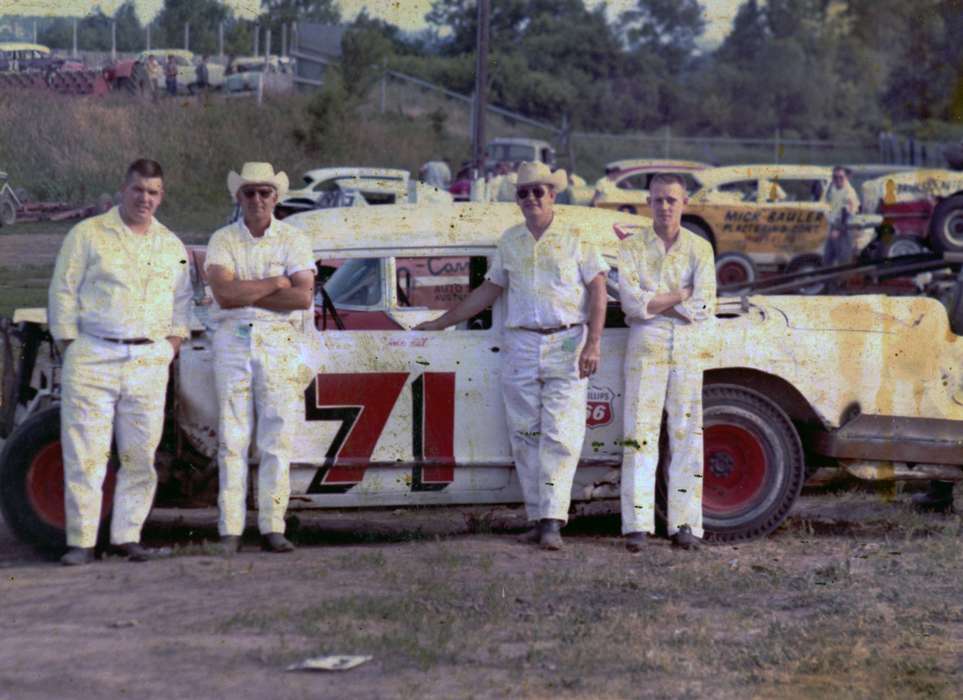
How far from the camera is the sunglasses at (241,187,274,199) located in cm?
793

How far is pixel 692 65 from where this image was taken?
201 feet

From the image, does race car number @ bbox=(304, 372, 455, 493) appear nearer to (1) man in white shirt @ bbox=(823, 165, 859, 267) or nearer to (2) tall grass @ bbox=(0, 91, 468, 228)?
(2) tall grass @ bbox=(0, 91, 468, 228)

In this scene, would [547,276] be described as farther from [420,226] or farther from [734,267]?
[734,267]

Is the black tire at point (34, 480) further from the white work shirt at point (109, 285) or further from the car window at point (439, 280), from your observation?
the car window at point (439, 280)

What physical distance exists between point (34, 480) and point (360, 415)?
164cm

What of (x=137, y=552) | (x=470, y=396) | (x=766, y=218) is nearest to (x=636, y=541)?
(x=470, y=396)

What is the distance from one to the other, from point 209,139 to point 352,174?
2.51 metres

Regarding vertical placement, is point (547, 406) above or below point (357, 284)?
below

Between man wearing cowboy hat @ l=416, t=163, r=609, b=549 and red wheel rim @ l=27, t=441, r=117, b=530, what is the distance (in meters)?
1.79

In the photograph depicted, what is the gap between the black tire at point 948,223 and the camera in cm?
2138

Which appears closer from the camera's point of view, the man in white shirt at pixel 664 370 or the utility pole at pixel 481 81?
the man in white shirt at pixel 664 370

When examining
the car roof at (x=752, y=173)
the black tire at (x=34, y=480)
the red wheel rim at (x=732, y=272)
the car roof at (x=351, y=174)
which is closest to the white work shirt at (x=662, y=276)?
the black tire at (x=34, y=480)

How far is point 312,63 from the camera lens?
36969 millimetres

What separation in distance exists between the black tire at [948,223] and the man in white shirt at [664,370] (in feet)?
46.1
